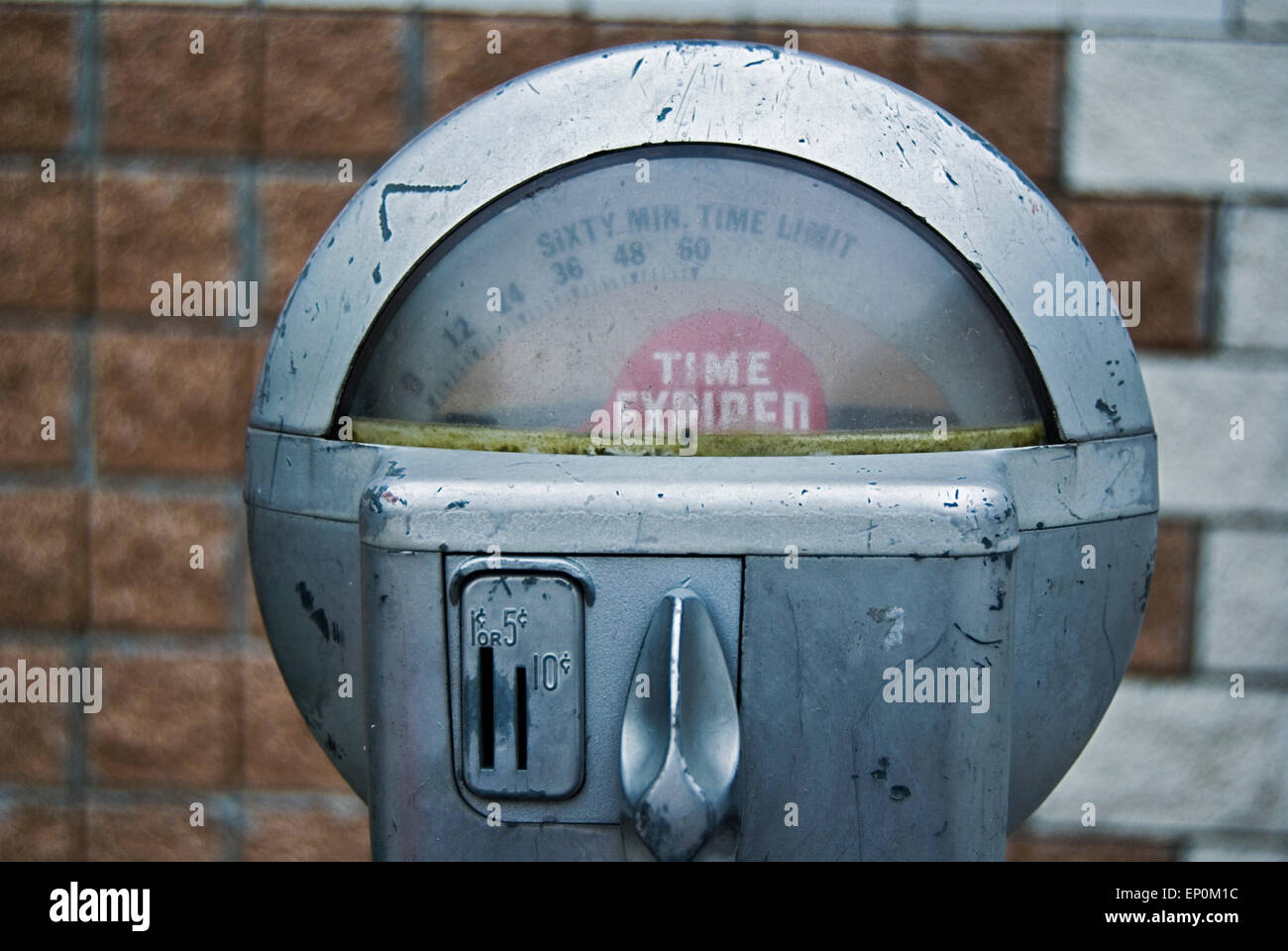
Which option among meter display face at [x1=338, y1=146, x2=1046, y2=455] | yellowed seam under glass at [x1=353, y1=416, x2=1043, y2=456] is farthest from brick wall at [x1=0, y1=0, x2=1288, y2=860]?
yellowed seam under glass at [x1=353, y1=416, x2=1043, y2=456]

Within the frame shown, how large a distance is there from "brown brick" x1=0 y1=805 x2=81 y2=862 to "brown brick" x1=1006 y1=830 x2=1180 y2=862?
1745 mm

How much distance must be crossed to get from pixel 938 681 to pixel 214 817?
1.83m

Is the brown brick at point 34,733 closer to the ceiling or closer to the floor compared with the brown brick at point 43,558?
closer to the floor

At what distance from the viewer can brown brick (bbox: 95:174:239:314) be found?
7.27ft

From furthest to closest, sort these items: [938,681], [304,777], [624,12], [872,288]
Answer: [304,777] < [624,12] < [872,288] < [938,681]

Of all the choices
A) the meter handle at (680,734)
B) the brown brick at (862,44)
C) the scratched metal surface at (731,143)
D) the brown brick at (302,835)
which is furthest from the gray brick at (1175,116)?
the brown brick at (302,835)

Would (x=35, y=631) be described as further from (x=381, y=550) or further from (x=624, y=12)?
(x=381, y=550)

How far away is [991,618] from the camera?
87 centimetres

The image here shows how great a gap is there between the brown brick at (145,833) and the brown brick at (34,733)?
116 mm

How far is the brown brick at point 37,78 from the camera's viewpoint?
2.19 metres

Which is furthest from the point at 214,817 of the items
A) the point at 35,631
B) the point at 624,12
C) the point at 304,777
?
the point at 624,12

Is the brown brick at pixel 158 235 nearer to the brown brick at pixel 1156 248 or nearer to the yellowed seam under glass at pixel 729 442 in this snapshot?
the yellowed seam under glass at pixel 729 442

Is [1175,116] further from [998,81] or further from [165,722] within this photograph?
[165,722]

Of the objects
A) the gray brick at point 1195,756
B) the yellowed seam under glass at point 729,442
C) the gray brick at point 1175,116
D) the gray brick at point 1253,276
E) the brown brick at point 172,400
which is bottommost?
the gray brick at point 1195,756
